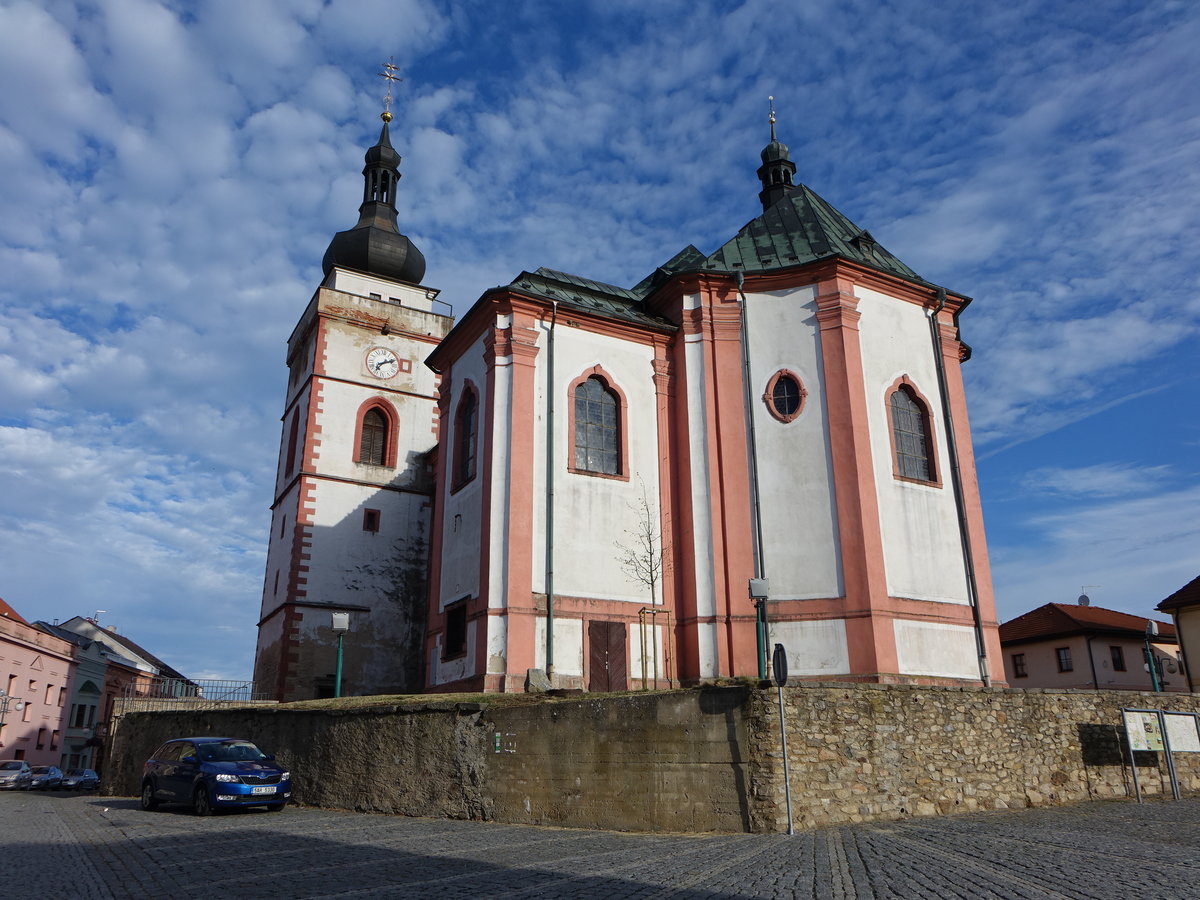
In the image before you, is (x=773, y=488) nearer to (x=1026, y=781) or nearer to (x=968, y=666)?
(x=968, y=666)

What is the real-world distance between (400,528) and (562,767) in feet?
66.6

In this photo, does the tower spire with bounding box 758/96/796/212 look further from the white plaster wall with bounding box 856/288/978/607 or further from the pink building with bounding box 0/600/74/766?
the pink building with bounding box 0/600/74/766

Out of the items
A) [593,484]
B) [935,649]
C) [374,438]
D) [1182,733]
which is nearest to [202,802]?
[593,484]

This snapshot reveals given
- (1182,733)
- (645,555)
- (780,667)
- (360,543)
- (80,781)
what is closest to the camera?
(780,667)

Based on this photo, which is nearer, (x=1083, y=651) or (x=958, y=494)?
(x=958, y=494)

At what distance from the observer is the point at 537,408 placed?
22.1m

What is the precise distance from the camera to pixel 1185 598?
114ft

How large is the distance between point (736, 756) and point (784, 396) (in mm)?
11550

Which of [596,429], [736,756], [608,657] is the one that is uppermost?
[596,429]

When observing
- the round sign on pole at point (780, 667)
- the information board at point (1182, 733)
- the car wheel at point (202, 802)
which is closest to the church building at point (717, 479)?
the information board at point (1182, 733)

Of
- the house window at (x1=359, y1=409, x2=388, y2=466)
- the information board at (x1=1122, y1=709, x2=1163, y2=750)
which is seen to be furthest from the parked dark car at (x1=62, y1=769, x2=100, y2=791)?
the information board at (x1=1122, y1=709, x2=1163, y2=750)

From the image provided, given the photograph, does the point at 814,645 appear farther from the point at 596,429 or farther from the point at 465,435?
the point at 465,435

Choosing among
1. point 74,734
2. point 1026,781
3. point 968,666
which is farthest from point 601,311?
point 74,734

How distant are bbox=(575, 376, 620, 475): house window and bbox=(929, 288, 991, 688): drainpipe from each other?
7.81 metres
